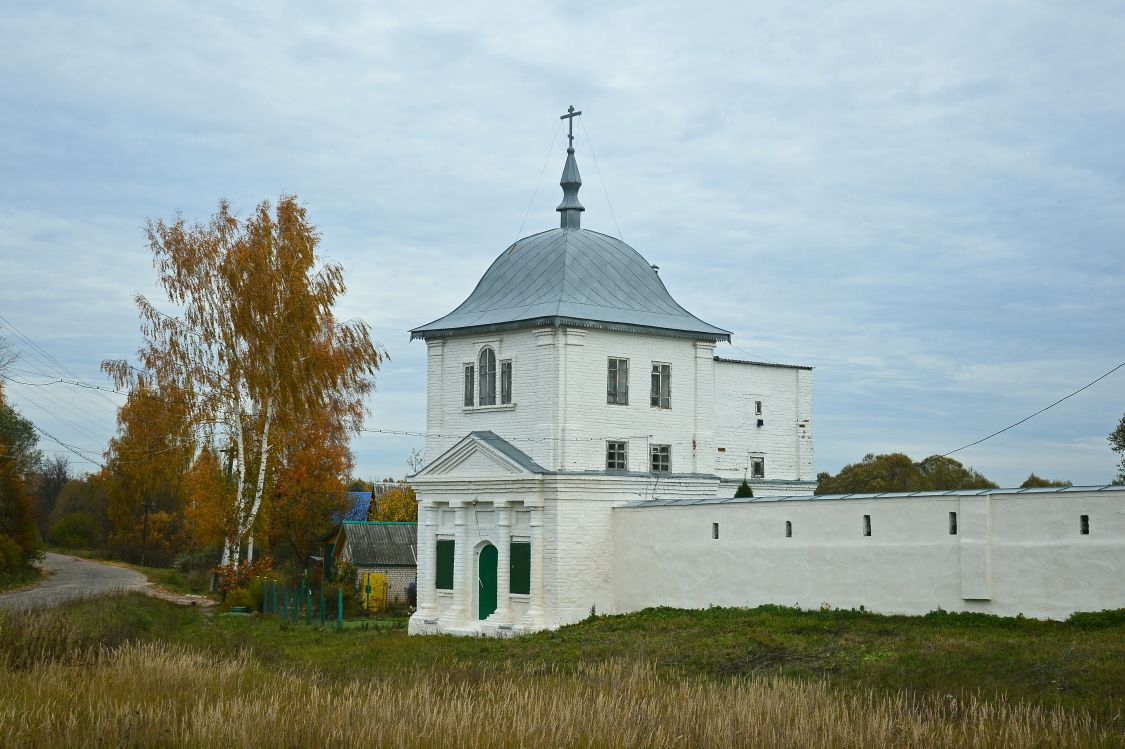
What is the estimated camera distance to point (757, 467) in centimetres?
3662

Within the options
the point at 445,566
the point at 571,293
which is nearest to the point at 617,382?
the point at 571,293

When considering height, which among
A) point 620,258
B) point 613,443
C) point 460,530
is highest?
point 620,258

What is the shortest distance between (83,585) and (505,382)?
69.6 feet

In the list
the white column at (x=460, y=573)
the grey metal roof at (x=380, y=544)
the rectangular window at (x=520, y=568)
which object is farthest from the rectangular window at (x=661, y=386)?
the grey metal roof at (x=380, y=544)

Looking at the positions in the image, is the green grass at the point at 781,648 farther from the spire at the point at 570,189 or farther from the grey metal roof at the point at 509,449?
the spire at the point at 570,189

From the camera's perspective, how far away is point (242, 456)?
133 feet

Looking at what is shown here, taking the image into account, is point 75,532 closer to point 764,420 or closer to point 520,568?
point 520,568

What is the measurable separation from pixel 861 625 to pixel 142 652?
41.4 feet

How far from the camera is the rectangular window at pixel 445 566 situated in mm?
34188

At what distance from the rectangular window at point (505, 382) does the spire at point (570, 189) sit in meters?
5.48

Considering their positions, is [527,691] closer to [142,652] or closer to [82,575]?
[142,652]

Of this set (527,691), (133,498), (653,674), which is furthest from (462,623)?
(133,498)

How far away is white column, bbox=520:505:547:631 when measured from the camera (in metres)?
31.8

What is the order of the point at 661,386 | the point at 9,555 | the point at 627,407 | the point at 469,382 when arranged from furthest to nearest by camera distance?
1. the point at 9,555
2. the point at 469,382
3. the point at 661,386
4. the point at 627,407
